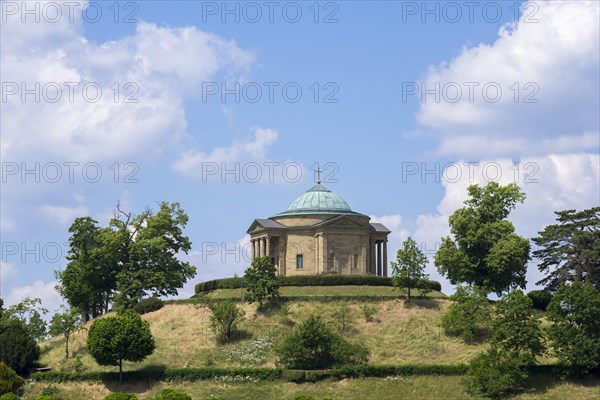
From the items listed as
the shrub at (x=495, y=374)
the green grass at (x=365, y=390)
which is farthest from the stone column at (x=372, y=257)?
the shrub at (x=495, y=374)

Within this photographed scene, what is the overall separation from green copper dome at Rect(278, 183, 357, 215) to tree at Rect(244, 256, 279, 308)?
41.0ft

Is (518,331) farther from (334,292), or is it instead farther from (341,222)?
(341,222)

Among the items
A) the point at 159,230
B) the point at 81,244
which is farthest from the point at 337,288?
the point at 81,244

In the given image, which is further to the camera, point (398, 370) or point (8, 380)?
point (8, 380)

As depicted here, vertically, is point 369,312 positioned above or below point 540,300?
below

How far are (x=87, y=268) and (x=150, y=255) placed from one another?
277 inches

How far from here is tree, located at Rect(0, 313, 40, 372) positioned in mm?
107812

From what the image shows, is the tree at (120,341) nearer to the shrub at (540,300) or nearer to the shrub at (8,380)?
the shrub at (8,380)

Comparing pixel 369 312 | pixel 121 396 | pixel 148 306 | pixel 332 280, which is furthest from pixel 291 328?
pixel 121 396

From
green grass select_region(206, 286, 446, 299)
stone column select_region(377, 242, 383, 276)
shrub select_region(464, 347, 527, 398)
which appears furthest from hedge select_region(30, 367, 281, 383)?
stone column select_region(377, 242, 383, 276)

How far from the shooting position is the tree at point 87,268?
121375 millimetres

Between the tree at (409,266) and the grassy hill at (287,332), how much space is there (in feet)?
6.53

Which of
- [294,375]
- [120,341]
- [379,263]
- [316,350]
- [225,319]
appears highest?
[379,263]

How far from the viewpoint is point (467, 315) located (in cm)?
10625
